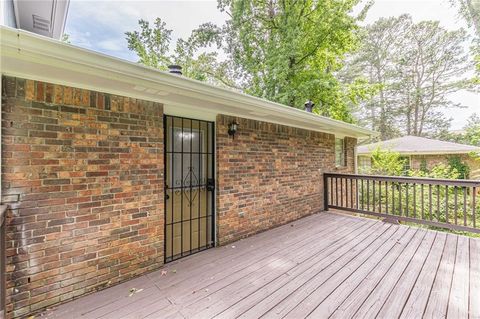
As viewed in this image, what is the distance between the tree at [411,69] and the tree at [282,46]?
699 cm

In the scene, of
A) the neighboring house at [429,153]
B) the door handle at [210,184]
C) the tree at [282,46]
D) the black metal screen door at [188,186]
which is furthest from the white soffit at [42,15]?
the neighboring house at [429,153]

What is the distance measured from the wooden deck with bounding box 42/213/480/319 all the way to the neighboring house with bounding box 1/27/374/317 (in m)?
0.33

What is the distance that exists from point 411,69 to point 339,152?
15129 mm

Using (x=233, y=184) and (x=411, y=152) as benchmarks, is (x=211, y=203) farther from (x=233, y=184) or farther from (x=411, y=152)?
(x=411, y=152)

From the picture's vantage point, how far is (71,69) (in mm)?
2006

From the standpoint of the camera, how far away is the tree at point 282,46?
9.14 metres

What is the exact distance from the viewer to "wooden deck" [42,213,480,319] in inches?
84.7

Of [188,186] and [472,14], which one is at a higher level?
[472,14]

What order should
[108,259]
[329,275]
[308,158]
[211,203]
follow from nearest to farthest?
[108,259]
[329,275]
[211,203]
[308,158]

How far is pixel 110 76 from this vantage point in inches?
84.7

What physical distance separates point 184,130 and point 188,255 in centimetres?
190

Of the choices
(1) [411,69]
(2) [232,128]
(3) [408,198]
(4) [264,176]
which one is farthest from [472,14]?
(2) [232,128]

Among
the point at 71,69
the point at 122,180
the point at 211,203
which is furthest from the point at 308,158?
the point at 71,69

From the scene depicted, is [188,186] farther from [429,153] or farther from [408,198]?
[429,153]
